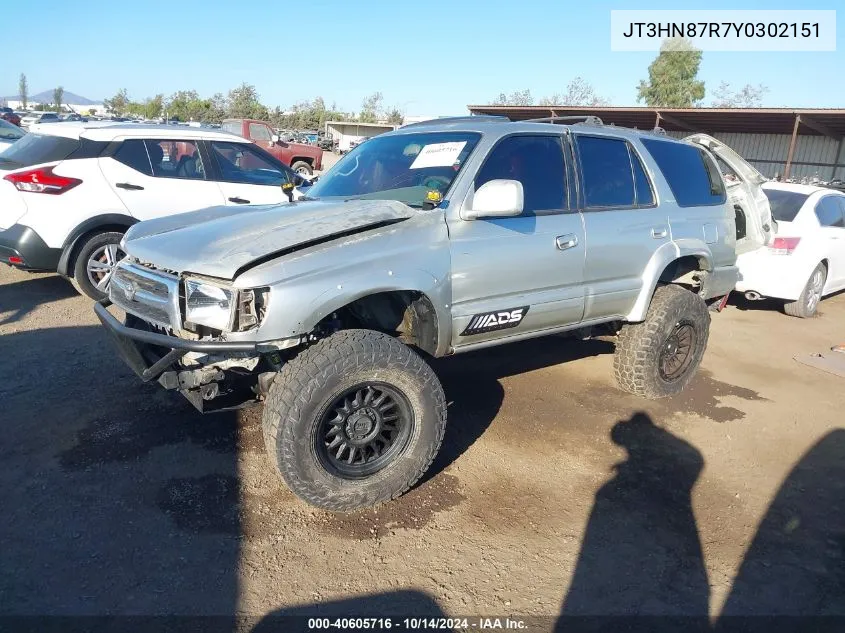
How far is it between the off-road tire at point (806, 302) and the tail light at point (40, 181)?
27.1 feet

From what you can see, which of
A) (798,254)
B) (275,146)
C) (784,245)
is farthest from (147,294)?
(275,146)

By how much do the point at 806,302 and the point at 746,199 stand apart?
2986mm

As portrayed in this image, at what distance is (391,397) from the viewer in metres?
3.36

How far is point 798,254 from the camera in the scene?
7484 mm

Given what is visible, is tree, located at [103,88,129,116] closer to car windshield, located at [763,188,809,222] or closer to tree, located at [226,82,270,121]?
tree, located at [226,82,270,121]

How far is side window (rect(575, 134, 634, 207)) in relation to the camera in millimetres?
4348

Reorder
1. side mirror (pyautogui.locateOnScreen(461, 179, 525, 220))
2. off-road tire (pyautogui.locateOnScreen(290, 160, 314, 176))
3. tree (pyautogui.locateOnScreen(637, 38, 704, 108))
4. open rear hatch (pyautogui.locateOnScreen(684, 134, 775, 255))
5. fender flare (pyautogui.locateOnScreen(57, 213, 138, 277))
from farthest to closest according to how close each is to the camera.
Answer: tree (pyautogui.locateOnScreen(637, 38, 704, 108)) → off-road tire (pyautogui.locateOnScreen(290, 160, 314, 176)) → fender flare (pyautogui.locateOnScreen(57, 213, 138, 277)) → open rear hatch (pyautogui.locateOnScreen(684, 134, 775, 255)) → side mirror (pyautogui.locateOnScreen(461, 179, 525, 220))

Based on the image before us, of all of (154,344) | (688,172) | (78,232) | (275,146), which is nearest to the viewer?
(154,344)

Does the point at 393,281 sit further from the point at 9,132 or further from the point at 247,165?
the point at 9,132

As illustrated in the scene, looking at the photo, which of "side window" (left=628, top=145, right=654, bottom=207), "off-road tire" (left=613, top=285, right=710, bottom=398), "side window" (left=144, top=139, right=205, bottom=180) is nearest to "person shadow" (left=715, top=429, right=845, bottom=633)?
"off-road tire" (left=613, top=285, right=710, bottom=398)

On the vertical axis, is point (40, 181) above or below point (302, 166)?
above

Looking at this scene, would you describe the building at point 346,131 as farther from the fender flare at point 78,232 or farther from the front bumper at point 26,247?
the front bumper at point 26,247

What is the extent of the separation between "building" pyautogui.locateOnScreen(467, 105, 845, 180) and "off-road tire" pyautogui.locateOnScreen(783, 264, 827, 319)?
38.8 feet

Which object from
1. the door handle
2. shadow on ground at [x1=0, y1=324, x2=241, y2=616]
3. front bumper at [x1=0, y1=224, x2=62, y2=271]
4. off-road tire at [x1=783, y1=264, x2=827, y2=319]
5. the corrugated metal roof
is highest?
the corrugated metal roof
